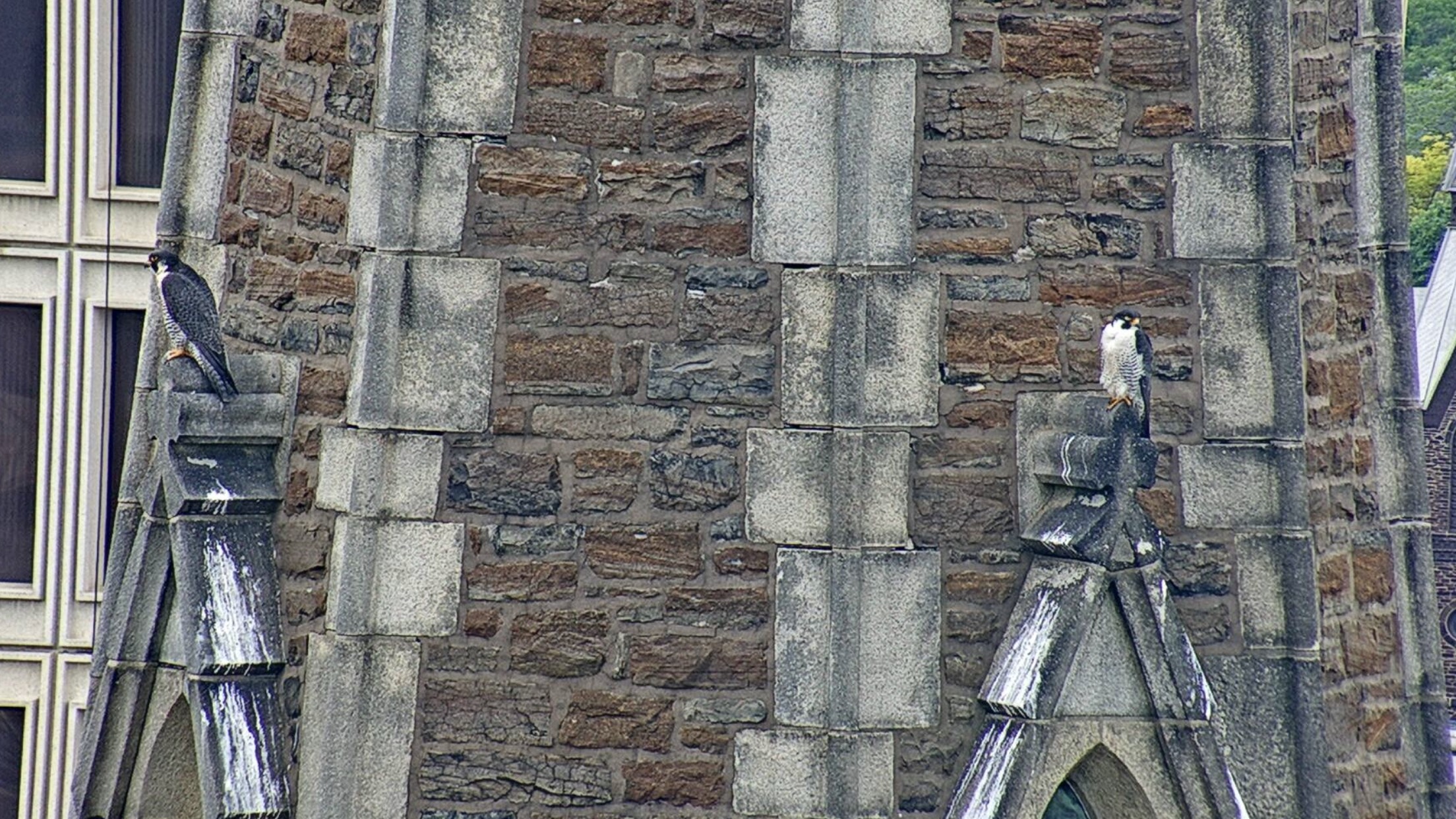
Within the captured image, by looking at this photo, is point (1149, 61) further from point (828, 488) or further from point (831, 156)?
point (828, 488)

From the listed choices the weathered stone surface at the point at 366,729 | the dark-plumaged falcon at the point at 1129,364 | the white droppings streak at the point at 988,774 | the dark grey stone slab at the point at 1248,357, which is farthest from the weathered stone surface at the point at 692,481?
the dark grey stone slab at the point at 1248,357

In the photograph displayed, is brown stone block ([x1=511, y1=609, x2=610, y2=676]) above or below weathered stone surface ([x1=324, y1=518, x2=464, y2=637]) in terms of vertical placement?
below

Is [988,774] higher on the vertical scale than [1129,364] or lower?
lower

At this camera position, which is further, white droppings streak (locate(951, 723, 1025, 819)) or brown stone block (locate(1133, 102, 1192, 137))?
brown stone block (locate(1133, 102, 1192, 137))

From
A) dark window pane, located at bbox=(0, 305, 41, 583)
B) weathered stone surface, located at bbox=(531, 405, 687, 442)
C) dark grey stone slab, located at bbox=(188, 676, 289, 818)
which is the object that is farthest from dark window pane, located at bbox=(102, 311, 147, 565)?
weathered stone surface, located at bbox=(531, 405, 687, 442)

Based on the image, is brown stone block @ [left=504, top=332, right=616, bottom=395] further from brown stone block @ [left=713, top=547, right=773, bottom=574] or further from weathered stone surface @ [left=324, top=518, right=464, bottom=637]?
brown stone block @ [left=713, top=547, right=773, bottom=574]

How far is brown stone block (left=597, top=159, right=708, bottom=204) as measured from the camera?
17.4ft

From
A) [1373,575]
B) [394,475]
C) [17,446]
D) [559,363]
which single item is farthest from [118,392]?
[1373,575]

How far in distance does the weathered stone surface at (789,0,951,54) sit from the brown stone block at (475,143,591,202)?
75 centimetres

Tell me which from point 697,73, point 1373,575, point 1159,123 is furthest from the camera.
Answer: point 1373,575

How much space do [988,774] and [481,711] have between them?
1.49 metres

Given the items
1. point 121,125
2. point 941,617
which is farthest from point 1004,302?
point 121,125

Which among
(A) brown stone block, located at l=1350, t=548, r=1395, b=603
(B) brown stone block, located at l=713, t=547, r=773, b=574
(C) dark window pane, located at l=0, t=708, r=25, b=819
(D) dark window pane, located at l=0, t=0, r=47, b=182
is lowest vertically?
(C) dark window pane, located at l=0, t=708, r=25, b=819

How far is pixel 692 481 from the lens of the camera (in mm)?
5266
